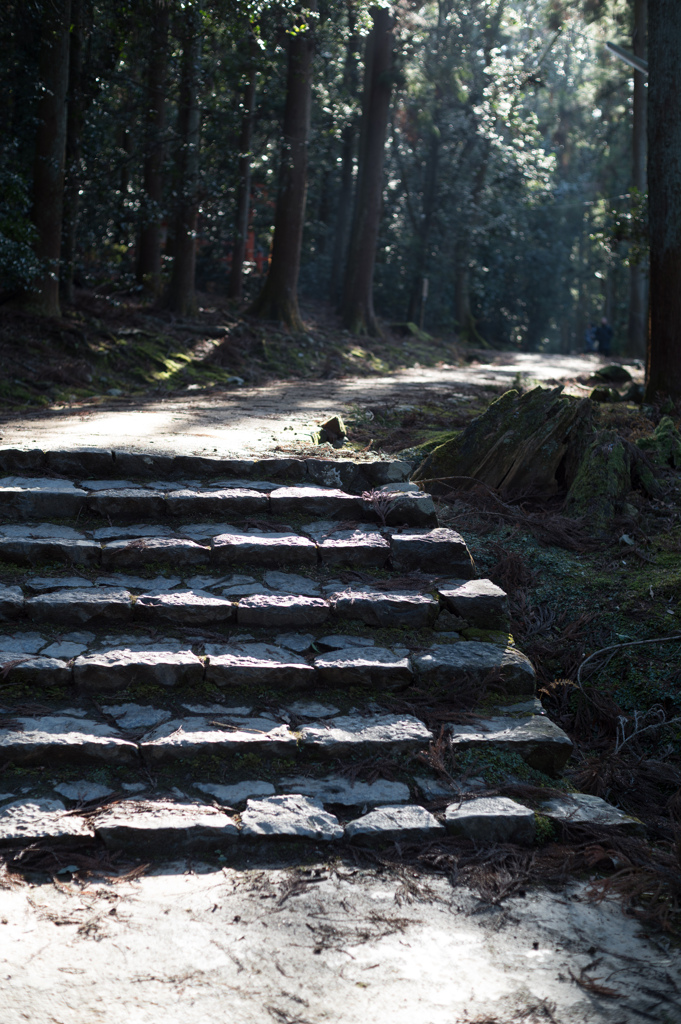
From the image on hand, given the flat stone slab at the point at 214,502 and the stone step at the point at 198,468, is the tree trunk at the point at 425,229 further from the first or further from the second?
the flat stone slab at the point at 214,502

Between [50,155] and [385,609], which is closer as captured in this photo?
[385,609]

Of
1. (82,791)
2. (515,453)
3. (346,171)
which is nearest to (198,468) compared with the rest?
(515,453)

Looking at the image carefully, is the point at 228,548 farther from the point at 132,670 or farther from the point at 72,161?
the point at 72,161

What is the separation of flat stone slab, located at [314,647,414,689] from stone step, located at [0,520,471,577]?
2.08 ft

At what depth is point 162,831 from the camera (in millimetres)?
2836

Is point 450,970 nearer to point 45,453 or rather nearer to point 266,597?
point 266,597

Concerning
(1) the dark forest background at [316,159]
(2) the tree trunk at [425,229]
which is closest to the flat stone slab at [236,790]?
(1) the dark forest background at [316,159]

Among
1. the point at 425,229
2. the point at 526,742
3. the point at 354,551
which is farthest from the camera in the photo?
the point at 425,229

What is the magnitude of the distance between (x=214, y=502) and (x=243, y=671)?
1.54 m

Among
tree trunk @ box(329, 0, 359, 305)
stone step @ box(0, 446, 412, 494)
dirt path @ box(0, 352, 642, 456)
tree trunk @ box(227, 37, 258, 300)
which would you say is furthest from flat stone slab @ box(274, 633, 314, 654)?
tree trunk @ box(329, 0, 359, 305)

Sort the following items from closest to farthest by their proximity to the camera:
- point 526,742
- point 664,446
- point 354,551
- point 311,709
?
1. point 526,742
2. point 311,709
3. point 354,551
4. point 664,446

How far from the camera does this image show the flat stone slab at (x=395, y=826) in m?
2.94

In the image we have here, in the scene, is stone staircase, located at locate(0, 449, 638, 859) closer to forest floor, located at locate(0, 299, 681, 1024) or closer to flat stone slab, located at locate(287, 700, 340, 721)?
flat stone slab, located at locate(287, 700, 340, 721)

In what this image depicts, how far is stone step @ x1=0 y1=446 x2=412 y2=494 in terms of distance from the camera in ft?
17.0
